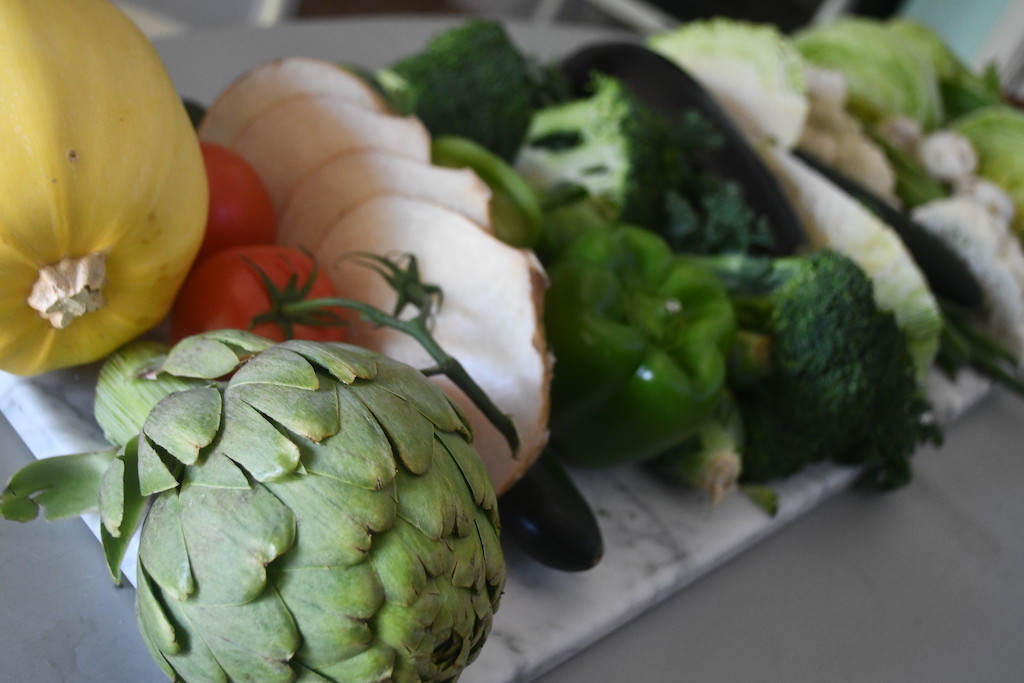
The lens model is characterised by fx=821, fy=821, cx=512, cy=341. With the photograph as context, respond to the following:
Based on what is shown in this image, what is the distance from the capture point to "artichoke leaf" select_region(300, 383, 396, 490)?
0.54m

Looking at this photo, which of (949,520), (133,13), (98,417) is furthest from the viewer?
(133,13)

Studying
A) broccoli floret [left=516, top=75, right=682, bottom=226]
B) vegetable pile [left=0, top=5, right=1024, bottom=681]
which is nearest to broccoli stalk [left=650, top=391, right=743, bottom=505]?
vegetable pile [left=0, top=5, right=1024, bottom=681]

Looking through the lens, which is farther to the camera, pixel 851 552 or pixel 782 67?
pixel 782 67

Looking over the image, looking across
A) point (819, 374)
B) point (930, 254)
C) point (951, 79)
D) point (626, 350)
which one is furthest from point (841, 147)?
point (626, 350)

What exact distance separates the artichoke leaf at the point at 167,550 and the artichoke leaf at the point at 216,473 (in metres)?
0.02

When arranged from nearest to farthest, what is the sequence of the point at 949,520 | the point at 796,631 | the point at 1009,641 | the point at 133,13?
the point at 796,631, the point at 1009,641, the point at 949,520, the point at 133,13

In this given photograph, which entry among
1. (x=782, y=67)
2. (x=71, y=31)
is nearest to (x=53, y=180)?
(x=71, y=31)

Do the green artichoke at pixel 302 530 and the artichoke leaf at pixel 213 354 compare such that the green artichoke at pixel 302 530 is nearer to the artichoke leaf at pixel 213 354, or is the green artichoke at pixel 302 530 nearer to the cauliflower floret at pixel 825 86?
the artichoke leaf at pixel 213 354

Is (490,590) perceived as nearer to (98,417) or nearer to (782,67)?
(98,417)

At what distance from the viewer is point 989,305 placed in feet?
5.32

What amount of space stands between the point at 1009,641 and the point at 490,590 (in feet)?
2.79

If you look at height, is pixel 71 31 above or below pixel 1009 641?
above

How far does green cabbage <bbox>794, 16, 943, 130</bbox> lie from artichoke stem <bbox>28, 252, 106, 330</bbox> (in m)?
1.86

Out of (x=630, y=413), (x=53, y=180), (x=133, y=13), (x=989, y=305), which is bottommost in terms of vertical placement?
(x=989, y=305)
